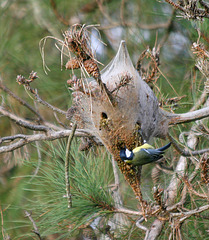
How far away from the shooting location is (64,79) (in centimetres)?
229

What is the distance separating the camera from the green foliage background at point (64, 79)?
5.28 feet

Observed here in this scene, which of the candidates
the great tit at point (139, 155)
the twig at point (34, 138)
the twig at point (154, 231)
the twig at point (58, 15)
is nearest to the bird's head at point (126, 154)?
the great tit at point (139, 155)

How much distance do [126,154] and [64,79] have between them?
1042 millimetres

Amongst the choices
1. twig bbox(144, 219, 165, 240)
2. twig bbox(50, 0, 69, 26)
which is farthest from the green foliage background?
twig bbox(144, 219, 165, 240)

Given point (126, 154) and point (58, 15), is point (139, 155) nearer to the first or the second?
point (126, 154)

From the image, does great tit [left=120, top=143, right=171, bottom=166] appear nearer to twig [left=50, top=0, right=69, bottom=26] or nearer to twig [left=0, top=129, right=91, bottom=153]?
twig [left=0, top=129, right=91, bottom=153]

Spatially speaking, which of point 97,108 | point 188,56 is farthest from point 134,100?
point 188,56

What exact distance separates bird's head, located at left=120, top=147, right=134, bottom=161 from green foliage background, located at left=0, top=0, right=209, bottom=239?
0.23 m

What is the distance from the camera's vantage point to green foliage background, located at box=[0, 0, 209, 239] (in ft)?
5.28

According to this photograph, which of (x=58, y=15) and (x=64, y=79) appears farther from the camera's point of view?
(x=58, y=15)

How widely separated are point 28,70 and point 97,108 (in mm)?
1046

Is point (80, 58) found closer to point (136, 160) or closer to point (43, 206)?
point (136, 160)

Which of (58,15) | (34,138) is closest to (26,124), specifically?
(34,138)

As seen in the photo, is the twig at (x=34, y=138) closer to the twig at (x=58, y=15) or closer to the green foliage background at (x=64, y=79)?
the green foliage background at (x=64, y=79)
